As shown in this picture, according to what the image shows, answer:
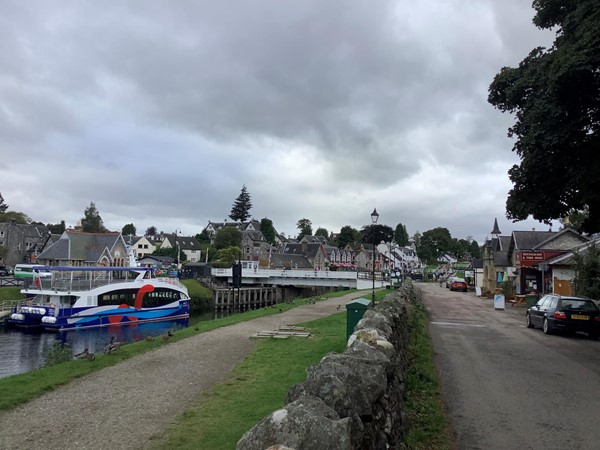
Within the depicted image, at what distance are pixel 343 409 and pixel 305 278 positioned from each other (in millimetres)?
62499

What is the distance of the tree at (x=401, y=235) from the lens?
174062 mm

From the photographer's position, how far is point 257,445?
2.99 meters

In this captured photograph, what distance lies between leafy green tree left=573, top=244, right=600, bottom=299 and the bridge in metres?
37.0

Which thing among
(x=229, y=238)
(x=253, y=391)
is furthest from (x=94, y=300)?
(x=229, y=238)

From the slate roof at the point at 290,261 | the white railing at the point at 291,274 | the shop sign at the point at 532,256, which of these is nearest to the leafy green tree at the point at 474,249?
the slate roof at the point at 290,261

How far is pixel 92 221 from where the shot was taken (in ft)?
380

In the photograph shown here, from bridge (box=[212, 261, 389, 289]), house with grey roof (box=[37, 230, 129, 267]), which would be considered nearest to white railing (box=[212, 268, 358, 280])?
bridge (box=[212, 261, 389, 289])

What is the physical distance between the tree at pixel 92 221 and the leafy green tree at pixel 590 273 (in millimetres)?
107869

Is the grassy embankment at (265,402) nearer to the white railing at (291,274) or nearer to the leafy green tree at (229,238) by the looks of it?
the white railing at (291,274)

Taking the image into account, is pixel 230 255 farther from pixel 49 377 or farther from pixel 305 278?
pixel 49 377

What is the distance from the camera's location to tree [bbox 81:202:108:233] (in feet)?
373

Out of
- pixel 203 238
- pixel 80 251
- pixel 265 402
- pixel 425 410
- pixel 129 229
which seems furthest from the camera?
pixel 129 229

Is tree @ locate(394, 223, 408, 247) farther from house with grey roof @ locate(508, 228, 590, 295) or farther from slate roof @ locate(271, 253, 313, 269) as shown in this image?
house with grey roof @ locate(508, 228, 590, 295)

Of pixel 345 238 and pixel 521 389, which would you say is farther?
pixel 345 238
